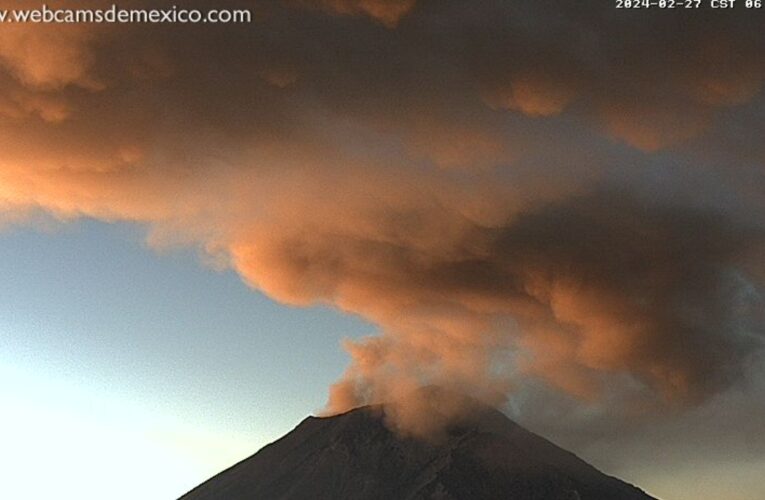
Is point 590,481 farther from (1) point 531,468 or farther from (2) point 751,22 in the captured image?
(2) point 751,22

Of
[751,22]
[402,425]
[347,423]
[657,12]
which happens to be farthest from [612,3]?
[402,425]

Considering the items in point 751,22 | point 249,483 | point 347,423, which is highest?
point 347,423

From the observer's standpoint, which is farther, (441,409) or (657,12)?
(441,409)

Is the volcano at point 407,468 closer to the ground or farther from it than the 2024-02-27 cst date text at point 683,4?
farther from it

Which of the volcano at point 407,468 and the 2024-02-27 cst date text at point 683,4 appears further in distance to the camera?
the volcano at point 407,468

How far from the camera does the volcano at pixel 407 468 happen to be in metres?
81.6

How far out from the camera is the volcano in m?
81.6

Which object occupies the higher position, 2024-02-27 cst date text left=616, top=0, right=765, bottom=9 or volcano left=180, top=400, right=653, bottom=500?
volcano left=180, top=400, right=653, bottom=500

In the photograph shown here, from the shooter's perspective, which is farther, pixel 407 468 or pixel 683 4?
pixel 407 468

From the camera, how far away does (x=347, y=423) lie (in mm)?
96500

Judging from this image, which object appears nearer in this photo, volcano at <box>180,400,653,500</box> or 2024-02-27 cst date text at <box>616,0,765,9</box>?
2024-02-27 cst date text at <box>616,0,765,9</box>

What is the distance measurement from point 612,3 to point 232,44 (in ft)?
19.7

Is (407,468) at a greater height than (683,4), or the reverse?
(407,468)

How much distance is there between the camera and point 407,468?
92.7 metres
